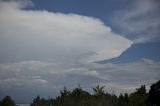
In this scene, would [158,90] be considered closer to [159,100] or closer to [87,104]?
[159,100]

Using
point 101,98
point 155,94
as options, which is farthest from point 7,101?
point 155,94

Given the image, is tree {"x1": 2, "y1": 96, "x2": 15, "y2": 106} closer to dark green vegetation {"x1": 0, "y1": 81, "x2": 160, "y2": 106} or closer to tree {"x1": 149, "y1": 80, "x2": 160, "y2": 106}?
dark green vegetation {"x1": 0, "y1": 81, "x2": 160, "y2": 106}

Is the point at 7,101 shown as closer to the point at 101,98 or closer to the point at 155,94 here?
the point at 101,98

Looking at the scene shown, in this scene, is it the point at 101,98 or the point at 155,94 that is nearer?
the point at 155,94

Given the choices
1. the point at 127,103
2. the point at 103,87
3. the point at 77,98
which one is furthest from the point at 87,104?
the point at 127,103

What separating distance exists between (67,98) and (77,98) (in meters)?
8.63

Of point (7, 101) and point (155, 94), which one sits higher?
point (7, 101)

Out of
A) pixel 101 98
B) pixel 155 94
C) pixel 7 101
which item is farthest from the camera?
pixel 7 101

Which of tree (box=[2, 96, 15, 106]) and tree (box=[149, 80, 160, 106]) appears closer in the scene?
tree (box=[149, 80, 160, 106])

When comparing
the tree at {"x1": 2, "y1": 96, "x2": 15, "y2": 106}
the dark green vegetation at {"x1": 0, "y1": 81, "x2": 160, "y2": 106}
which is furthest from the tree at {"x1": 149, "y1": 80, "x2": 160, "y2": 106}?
the tree at {"x1": 2, "y1": 96, "x2": 15, "y2": 106}

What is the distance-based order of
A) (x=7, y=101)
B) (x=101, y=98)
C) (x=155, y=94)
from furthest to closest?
(x=7, y=101)
(x=101, y=98)
(x=155, y=94)

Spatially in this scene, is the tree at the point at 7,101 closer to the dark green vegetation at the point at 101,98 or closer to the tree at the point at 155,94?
the dark green vegetation at the point at 101,98

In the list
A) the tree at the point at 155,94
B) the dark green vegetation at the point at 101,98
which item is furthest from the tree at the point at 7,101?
the tree at the point at 155,94

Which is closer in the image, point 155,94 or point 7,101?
point 155,94
